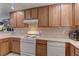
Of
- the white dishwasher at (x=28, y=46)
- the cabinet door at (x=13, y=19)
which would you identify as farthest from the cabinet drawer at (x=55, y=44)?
the cabinet door at (x=13, y=19)

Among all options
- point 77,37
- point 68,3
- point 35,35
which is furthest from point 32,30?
point 77,37

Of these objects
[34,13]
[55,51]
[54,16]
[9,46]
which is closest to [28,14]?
[34,13]

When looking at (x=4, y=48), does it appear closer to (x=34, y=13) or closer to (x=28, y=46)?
(x=28, y=46)

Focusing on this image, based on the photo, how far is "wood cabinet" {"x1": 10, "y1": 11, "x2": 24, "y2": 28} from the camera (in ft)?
4.12

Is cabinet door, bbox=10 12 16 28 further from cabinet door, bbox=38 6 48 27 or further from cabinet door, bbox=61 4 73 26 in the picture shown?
cabinet door, bbox=61 4 73 26

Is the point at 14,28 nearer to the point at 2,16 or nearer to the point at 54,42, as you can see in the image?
the point at 2,16

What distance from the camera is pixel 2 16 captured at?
123 centimetres

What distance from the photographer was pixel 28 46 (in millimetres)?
1340

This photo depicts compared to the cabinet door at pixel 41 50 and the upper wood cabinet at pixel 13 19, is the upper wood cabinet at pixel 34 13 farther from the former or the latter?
the cabinet door at pixel 41 50

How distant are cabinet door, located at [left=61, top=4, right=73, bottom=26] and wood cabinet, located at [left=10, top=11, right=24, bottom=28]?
432 millimetres

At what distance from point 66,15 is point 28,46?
1.75ft

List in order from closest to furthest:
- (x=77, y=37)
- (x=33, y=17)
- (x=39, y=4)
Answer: (x=39, y=4), (x=33, y=17), (x=77, y=37)

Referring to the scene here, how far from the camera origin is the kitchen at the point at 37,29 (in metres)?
1.23

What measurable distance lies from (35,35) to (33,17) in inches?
7.8
